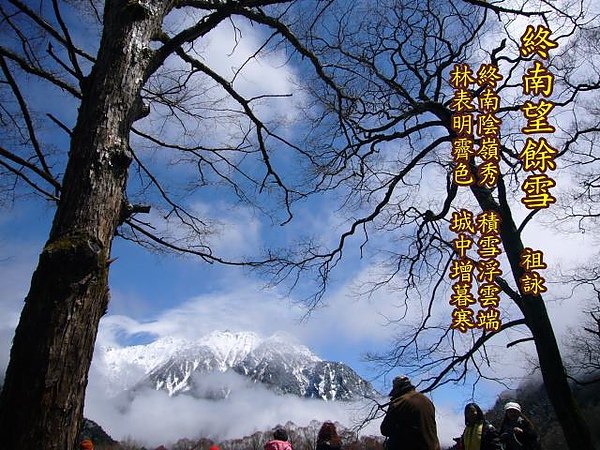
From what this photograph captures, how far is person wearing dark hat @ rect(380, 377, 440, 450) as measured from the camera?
381 centimetres

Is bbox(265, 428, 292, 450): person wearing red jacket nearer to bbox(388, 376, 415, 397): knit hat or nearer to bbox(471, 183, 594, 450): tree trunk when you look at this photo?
bbox(388, 376, 415, 397): knit hat

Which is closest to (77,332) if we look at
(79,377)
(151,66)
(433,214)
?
(79,377)

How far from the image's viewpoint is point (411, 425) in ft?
12.6

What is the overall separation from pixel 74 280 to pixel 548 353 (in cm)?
565

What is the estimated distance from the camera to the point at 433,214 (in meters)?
7.23

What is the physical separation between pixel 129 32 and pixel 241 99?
1200 millimetres

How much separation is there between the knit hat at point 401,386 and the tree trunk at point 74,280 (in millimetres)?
3129

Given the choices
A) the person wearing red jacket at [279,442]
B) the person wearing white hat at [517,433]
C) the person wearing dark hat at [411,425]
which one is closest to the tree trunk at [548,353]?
the person wearing white hat at [517,433]

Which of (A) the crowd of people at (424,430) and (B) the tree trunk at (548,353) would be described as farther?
(B) the tree trunk at (548,353)

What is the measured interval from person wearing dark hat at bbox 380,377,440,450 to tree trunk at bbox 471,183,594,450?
237 cm

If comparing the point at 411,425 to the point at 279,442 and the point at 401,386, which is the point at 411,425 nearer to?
the point at 401,386

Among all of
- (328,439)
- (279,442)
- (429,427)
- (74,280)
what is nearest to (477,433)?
(429,427)

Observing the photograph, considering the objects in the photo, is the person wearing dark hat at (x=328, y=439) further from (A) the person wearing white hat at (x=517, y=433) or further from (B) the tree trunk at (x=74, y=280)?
(B) the tree trunk at (x=74, y=280)

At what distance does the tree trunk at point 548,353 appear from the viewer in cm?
516
